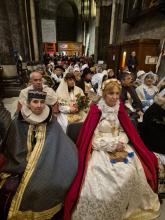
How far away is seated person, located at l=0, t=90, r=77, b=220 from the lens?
1519 millimetres

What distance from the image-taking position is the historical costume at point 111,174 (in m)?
1.59

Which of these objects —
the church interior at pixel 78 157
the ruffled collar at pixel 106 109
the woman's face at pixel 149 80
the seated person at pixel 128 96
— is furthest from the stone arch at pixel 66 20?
the ruffled collar at pixel 106 109

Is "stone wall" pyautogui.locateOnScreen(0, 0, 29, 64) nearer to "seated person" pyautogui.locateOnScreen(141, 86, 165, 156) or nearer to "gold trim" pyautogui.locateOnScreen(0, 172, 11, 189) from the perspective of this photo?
"gold trim" pyautogui.locateOnScreen(0, 172, 11, 189)

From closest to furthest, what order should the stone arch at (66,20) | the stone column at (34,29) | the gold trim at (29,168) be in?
the gold trim at (29,168)
the stone column at (34,29)
the stone arch at (66,20)

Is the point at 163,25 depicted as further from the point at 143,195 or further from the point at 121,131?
the point at 143,195

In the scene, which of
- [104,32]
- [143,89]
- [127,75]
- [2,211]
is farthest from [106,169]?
[104,32]

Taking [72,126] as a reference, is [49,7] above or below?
above

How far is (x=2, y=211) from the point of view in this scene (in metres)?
1.55

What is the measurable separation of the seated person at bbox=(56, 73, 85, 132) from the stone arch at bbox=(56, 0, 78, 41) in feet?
66.2

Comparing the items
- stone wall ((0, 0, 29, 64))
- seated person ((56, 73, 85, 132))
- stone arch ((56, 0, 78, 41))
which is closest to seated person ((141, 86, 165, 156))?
seated person ((56, 73, 85, 132))

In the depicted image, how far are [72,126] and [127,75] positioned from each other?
1876 mm

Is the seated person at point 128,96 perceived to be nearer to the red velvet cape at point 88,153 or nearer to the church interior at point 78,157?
the church interior at point 78,157

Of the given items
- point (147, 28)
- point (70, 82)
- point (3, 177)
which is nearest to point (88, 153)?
point (3, 177)

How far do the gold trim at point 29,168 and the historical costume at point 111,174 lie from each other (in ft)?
1.49
